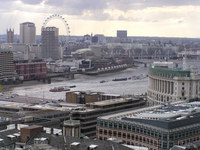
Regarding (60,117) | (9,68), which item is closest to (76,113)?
(60,117)

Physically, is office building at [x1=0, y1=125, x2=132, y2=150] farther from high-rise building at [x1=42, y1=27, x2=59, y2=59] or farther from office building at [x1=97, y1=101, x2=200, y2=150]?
high-rise building at [x1=42, y1=27, x2=59, y2=59]

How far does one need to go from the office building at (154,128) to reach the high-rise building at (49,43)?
9160 cm

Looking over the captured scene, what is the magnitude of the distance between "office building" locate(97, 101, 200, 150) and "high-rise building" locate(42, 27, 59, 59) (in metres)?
91.6

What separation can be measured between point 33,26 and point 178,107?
427ft

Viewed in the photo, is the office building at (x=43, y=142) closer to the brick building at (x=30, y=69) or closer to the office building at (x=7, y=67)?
the office building at (x=7, y=67)

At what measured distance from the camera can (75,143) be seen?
1488 cm

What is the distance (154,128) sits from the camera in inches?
806

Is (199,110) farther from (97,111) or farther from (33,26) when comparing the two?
(33,26)

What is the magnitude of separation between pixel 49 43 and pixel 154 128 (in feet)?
316

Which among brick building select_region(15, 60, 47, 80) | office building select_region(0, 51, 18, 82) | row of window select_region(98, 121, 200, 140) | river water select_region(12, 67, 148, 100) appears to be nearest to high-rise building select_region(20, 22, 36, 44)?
river water select_region(12, 67, 148, 100)

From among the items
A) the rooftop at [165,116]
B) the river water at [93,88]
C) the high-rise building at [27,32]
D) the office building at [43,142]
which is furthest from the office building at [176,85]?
the high-rise building at [27,32]

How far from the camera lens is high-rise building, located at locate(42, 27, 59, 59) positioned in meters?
114

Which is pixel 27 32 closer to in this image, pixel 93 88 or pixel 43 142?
pixel 93 88

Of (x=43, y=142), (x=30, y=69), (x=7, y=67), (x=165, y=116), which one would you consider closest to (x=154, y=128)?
(x=165, y=116)
